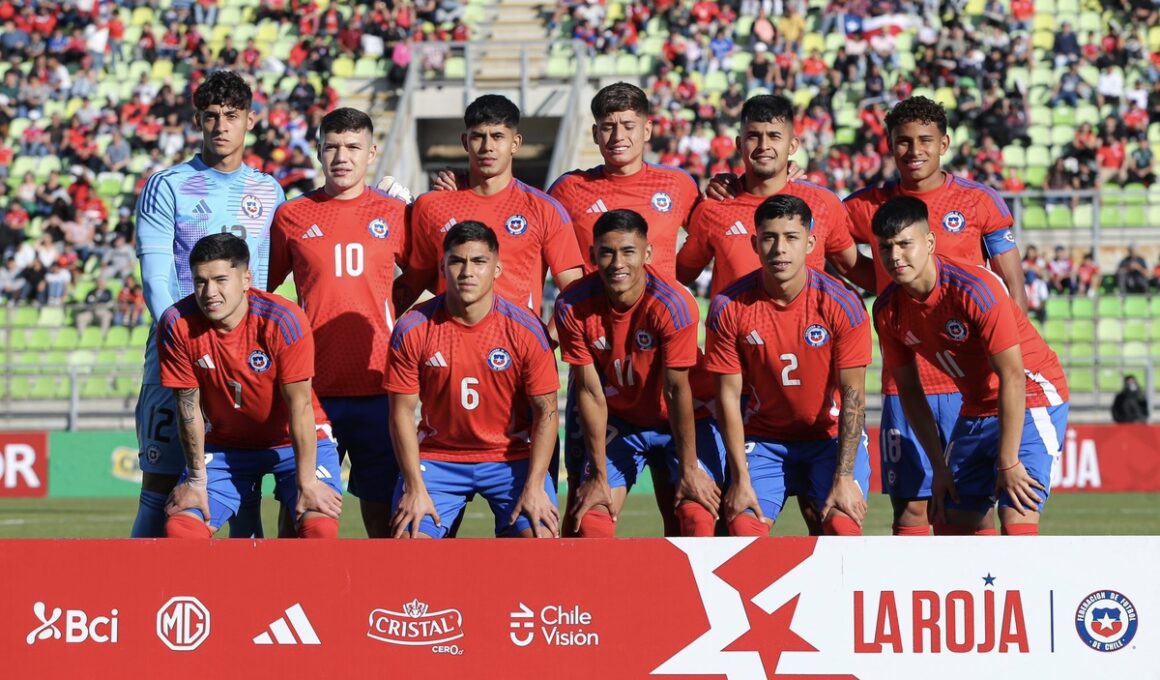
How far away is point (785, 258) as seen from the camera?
21.7 ft

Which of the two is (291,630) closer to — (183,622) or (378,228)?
(183,622)

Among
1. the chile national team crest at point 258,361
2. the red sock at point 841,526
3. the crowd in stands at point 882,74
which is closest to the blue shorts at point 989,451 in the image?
the red sock at point 841,526

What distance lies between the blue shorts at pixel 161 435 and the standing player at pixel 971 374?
10.4 ft

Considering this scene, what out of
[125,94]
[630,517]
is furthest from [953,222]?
[125,94]

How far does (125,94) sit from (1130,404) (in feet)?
56.8

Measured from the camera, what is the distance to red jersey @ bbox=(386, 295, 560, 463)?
6.70 m

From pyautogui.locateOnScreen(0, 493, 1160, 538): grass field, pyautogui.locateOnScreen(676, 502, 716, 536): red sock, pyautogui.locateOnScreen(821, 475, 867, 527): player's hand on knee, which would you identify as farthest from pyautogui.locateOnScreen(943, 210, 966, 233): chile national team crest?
pyautogui.locateOnScreen(0, 493, 1160, 538): grass field

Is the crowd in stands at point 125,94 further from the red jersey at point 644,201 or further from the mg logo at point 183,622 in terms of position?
the mg logo at point 183,622

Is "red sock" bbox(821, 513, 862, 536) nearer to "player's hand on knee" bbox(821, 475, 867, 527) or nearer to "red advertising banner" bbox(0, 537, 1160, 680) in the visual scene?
"player's hand on knee" bbox(821, 475, 867, 527)

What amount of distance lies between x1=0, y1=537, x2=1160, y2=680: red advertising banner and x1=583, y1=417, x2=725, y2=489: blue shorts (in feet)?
4.72

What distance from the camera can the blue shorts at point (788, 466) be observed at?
22.8 ft

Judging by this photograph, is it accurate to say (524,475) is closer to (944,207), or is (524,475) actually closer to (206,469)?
(206,469)

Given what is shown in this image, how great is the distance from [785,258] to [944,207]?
1185 mm

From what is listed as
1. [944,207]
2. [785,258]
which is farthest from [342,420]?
[944,207]
